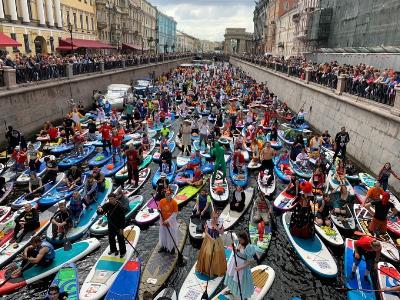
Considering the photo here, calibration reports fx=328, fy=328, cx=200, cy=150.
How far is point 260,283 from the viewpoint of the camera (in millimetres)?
8227

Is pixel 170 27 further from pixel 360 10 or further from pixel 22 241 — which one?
pixel 22 241

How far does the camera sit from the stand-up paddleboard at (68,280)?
7844 mm

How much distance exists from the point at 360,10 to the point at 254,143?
23.1 m

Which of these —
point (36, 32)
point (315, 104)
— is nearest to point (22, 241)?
point (315, 104)

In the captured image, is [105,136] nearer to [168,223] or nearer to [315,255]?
[168,223]

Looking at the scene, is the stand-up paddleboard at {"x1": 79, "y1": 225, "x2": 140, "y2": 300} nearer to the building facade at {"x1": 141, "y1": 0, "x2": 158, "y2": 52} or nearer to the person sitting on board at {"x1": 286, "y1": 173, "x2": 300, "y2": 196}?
the person sitting on board at {"x1": 286, "y1": 173, "x2": 300, "y2": 196}

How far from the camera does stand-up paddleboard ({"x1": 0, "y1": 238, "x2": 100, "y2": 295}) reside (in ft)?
26.9

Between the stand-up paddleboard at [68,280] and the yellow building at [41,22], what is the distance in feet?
92.3

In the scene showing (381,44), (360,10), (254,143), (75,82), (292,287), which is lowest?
(292,287)

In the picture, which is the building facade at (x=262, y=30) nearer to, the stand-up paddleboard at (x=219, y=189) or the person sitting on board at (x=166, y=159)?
the person sitting on board at (x=166, y=159)

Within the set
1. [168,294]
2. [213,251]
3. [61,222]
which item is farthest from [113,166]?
[213,251]

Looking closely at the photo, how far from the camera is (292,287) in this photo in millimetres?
8820

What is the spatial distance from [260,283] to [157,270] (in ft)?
8.79

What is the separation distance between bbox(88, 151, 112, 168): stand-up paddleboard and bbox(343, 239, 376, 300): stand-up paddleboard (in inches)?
459
